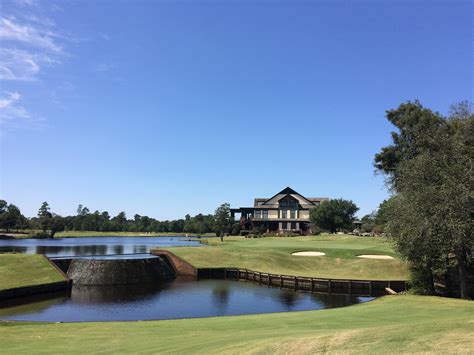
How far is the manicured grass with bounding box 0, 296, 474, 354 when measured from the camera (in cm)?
1042

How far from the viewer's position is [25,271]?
38.6 m

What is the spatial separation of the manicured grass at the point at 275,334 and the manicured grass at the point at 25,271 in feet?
49.9

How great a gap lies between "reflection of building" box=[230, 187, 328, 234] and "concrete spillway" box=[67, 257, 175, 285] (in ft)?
240

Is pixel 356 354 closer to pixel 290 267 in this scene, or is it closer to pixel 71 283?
pixel 71 283

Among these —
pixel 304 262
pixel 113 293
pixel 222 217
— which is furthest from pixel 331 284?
pixel 222 217

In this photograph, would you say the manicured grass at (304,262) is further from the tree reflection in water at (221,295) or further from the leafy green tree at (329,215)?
the leafy green tree at (329,215)

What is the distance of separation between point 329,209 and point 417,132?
218ft

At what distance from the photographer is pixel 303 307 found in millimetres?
32094

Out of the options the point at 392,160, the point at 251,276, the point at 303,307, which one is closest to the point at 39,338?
the point at 303,307

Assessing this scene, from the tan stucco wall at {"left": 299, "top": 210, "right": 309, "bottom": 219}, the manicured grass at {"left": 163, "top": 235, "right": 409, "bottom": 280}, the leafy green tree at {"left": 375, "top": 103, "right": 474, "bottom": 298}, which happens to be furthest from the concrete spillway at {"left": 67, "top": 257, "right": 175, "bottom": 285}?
the tan stucco wall at {"left": 299, "top": 210, "right": 309, "bottom": 219}

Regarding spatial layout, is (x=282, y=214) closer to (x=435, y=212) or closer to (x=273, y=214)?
(x=273, y=214)

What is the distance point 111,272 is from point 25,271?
8499 mm

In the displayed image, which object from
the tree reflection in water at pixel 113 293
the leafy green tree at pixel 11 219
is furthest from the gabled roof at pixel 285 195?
the leafy green tree at pixel 11 219

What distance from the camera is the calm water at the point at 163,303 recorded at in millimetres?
28953
